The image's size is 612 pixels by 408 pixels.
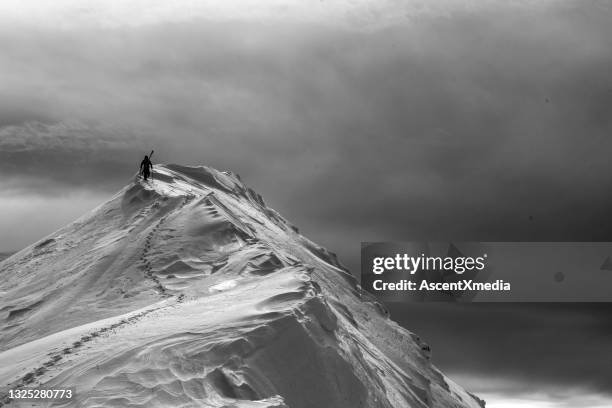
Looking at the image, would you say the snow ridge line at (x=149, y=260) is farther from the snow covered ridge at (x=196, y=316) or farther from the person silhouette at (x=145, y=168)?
the person silhouette at (x=145, y=168)

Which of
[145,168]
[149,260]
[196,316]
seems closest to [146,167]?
[145,168]

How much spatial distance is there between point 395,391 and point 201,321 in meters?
10.9

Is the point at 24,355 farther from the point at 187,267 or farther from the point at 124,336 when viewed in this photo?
the point at 187,267

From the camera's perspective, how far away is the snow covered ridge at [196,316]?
2934 cm

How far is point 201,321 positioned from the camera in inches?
1283

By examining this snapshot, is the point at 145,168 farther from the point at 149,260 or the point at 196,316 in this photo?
the point at 196,316

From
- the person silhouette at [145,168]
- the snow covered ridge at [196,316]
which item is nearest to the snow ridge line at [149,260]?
the snow covered ridge at [196,316]

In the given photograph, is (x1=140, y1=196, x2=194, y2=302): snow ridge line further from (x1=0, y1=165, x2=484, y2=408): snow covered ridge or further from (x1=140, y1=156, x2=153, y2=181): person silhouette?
(x1=140, y1=156, x2=153, y2=181): person silhouette

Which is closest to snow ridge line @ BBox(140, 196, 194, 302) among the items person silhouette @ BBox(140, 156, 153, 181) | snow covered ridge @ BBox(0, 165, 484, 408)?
snow covered ridge @ BBox(0, 165, 484, 408)

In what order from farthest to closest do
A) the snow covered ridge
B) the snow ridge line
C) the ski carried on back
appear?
1. the ski carried on back
2. the snow ridge line
3. the snow covered ridge

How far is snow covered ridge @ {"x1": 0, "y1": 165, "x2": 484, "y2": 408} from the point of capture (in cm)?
2934

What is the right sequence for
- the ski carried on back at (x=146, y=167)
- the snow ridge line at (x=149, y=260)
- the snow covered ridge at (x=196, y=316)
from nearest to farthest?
1. the snow covered ridge at (x=196, y=316)
2. the snow ridge line at (x=149, y=260)
3. the ski carried on back at (x=146, y=167)

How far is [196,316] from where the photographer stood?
33844 mm

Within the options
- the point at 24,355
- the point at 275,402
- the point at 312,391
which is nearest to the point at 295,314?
the point at 312,391
